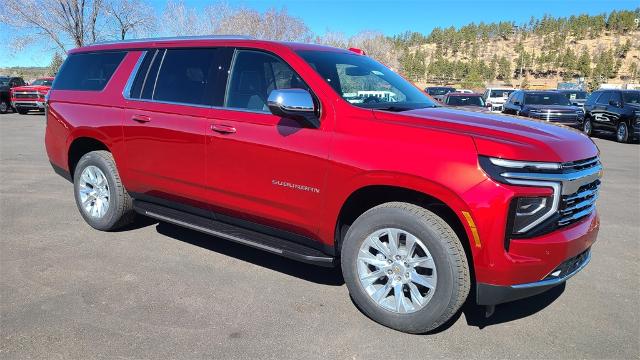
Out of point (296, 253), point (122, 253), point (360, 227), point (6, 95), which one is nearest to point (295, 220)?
point (296, 253)

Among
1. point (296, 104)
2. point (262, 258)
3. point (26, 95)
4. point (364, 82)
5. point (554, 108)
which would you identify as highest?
point (364, 82)

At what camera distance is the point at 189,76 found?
4469mm

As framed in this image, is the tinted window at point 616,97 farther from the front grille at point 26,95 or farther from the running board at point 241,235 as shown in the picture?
the front grille at point 26,95

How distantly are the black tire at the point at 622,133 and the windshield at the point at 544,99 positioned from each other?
5.94ft

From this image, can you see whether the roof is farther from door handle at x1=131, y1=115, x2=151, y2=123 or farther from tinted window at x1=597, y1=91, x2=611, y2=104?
tinted window at x1=597, y1=91, x2=611, y2=104

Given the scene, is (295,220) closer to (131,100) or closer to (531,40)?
(131,100)

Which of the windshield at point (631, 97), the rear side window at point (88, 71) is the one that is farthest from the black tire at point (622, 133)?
the rear side window at point (88, 71)

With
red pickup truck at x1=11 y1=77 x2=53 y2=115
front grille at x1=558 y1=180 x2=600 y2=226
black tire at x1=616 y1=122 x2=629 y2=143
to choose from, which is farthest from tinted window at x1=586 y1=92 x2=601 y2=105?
red pickup truck at x1=11 y1=77 x2=53 y2=115

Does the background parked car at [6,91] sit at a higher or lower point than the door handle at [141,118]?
lower

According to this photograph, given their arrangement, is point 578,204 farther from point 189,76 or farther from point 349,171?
point 189,76

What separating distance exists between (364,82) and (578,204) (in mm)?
1898

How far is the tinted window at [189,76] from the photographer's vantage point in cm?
427

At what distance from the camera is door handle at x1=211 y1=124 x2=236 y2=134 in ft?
13.0

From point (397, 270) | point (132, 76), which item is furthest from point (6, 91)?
point (397, 270)
